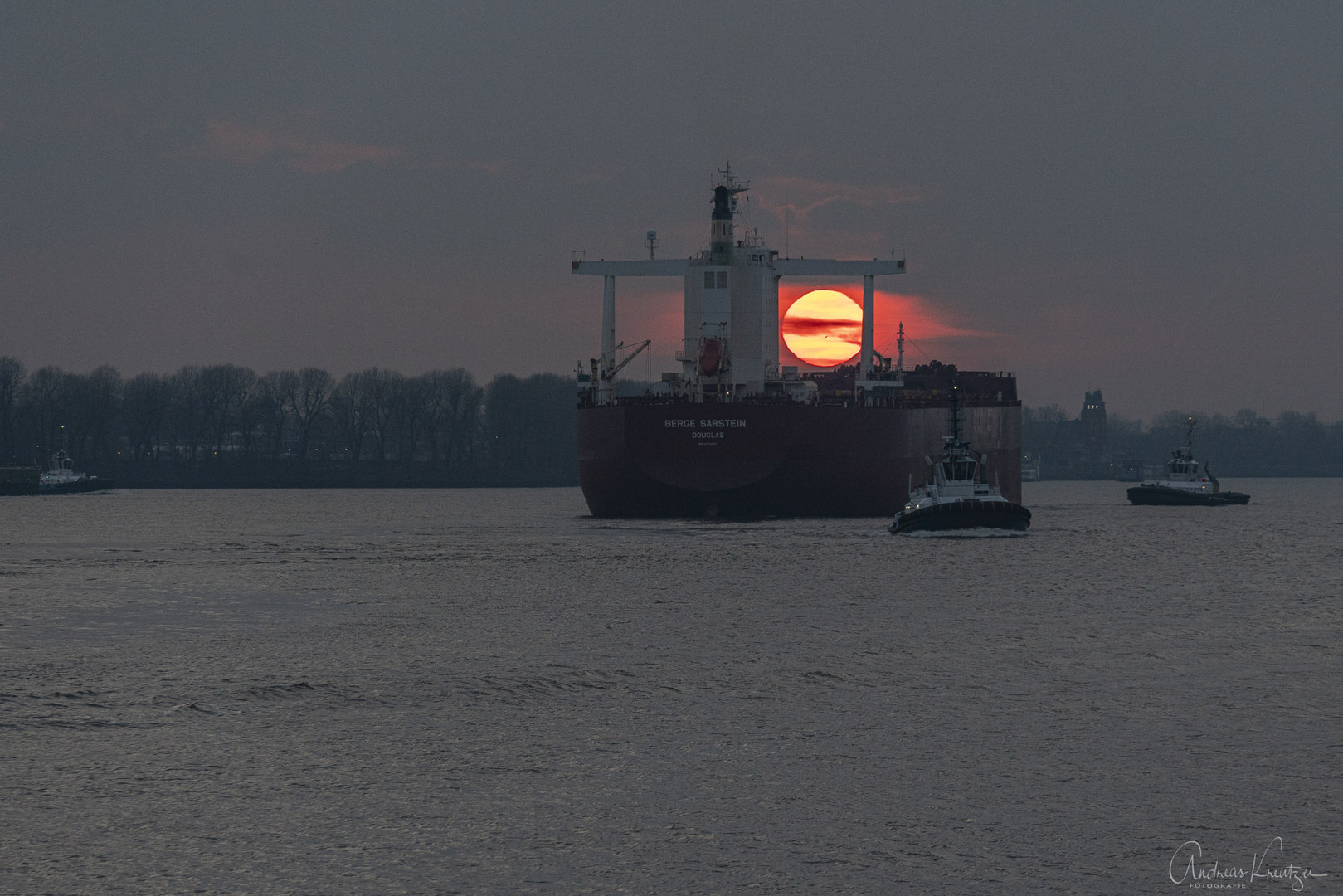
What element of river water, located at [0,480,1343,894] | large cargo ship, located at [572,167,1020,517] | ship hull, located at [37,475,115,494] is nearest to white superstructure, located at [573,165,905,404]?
large cargo ship, located at [572,167,1020,517]

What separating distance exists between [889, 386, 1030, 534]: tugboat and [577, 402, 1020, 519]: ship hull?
772 cm

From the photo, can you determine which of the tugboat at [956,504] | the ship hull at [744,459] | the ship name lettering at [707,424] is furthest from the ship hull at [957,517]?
the ship name lettering at [707,424]

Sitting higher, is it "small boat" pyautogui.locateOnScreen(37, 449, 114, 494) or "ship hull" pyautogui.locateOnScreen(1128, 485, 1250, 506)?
"ship hull" pyautogui.locateOnScreen(1128, 485, 1250, 506)

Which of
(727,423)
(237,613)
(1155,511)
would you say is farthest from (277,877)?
(1155,511)

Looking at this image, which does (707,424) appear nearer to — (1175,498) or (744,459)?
(744,459)

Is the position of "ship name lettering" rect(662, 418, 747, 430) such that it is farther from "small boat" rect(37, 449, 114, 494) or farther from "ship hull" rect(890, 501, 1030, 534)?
"small boat" rect(37, 449, 114, 494)

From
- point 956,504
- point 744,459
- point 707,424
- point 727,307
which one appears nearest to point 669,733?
point 956,504

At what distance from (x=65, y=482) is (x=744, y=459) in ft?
352

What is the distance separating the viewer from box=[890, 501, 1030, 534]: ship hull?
194ft

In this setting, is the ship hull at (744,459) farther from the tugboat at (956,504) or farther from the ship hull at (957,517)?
the ship hull at (957,517)

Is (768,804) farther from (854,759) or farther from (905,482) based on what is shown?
(905,482)

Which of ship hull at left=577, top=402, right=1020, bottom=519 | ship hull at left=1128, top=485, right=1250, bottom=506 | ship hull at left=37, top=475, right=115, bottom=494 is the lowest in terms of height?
ship hull at left=37, top=475, right=115, bottom=494

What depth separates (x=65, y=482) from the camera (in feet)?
498

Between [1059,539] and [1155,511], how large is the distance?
38.1 meters
